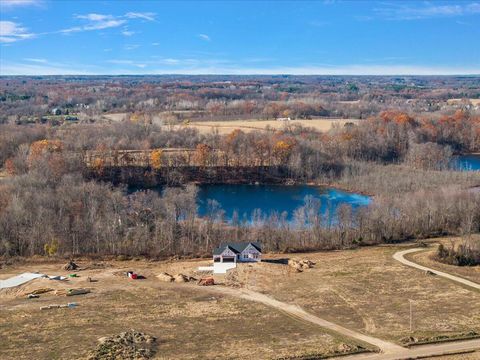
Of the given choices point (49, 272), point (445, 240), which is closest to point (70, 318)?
point (49, 272)

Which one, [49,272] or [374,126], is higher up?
[374,126]

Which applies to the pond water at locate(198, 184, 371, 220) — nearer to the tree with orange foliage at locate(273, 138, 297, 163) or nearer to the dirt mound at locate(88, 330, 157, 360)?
the tree with orange foliage at locate(273, 138, 297, 163)

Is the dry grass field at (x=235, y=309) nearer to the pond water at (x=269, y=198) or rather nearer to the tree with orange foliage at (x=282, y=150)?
the pond water at (x=269, y=198)

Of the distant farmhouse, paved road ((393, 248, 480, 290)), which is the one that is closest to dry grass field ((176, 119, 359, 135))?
paved road ((393, 248, 480, 290))

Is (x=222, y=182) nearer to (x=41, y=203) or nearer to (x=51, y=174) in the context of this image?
(x=51, y=174)

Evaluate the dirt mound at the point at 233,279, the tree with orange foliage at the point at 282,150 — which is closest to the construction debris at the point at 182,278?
the dirt mound at the point at 233,279

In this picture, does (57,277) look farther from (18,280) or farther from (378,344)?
(378,344)
